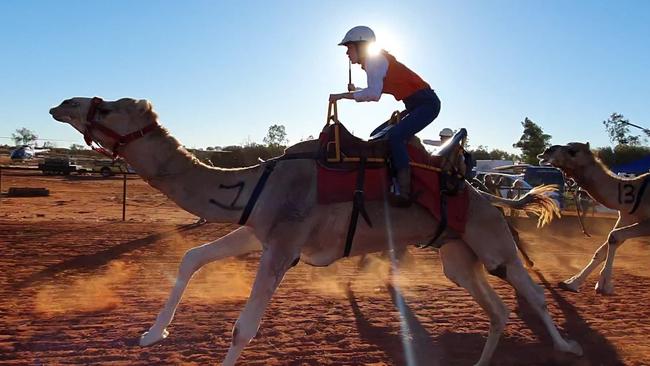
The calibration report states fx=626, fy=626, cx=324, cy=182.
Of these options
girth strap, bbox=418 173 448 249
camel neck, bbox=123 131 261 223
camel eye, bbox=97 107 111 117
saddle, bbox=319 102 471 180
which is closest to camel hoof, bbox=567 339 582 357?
girth strap, bbox=418 173 448 249

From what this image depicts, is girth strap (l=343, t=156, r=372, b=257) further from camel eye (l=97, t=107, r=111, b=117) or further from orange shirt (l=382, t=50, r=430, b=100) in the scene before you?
camel eye (l=97, t=107, r=111, b=117)

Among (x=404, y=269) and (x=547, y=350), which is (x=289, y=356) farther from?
(x=404, y=269)

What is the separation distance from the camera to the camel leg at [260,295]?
4992 millimetres

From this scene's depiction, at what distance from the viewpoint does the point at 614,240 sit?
1055 cm

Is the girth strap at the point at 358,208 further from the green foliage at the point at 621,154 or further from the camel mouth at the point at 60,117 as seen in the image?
the green foliage at the point at 621,154

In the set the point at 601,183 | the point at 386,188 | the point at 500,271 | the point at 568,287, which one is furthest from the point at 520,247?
the point at 386,188

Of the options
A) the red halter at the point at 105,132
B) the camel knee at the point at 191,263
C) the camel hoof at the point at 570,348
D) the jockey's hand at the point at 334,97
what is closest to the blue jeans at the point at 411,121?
the jockey's hand at the point at 334,97

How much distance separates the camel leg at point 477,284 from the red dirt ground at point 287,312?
385 millimetres

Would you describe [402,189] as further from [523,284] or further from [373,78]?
[523,284]

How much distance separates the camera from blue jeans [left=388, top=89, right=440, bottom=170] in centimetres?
568

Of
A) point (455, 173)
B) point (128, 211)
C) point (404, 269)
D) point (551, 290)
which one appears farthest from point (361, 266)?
point (128, 211)

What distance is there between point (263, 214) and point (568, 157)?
7.67 m

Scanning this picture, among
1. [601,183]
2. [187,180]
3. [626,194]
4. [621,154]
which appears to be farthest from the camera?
[621,154]

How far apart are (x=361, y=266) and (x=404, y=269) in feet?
2.87
